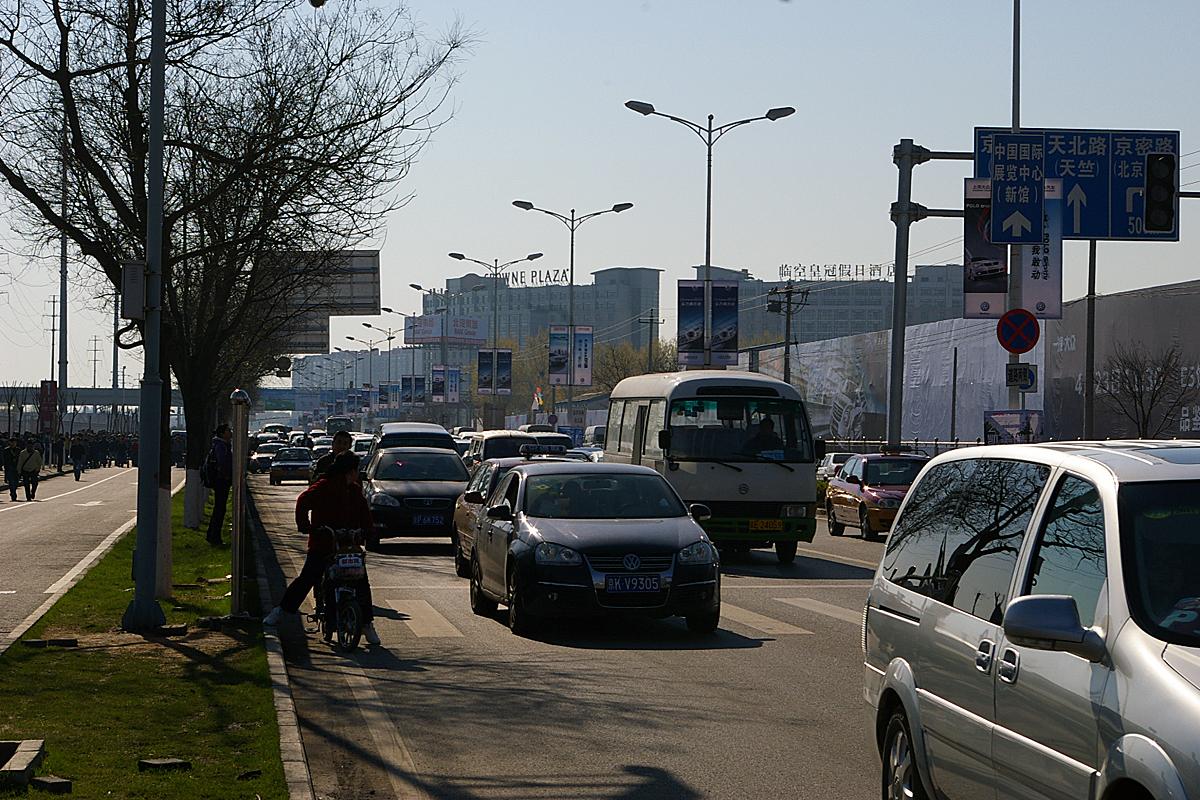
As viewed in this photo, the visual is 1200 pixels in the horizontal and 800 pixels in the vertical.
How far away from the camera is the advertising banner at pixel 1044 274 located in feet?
90.2

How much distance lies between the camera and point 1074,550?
536cm

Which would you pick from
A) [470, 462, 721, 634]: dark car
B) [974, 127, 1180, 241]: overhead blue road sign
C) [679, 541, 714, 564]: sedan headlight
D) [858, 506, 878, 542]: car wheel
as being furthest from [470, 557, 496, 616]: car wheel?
[858, 506, 878, 542]: car wheel

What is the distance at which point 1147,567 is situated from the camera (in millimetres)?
4984

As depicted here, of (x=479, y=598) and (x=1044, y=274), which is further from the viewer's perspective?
(x=1044, y=274)

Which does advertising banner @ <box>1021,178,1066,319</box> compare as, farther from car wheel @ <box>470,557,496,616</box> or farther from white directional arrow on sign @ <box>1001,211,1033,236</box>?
car wheel @ <box>470,557,496,616</box>

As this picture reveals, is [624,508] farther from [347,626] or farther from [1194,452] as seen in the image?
[1194,452]

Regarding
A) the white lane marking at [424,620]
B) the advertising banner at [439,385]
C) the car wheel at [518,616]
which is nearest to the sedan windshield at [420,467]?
the white lane marking at [424,620]

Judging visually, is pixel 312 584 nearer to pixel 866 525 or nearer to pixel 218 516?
pixel 218 516

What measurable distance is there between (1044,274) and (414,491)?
36.4 ft

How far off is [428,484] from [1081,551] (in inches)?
876

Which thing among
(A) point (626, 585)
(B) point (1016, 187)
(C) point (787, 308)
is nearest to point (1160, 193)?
(B) point (1016, 187)

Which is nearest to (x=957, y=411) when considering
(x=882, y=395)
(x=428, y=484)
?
(x=882, y=395)

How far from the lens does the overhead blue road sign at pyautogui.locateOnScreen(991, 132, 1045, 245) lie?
26.4 meters

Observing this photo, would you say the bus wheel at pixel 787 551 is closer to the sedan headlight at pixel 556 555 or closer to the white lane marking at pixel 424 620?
the white lane marking at pixel 424 620
